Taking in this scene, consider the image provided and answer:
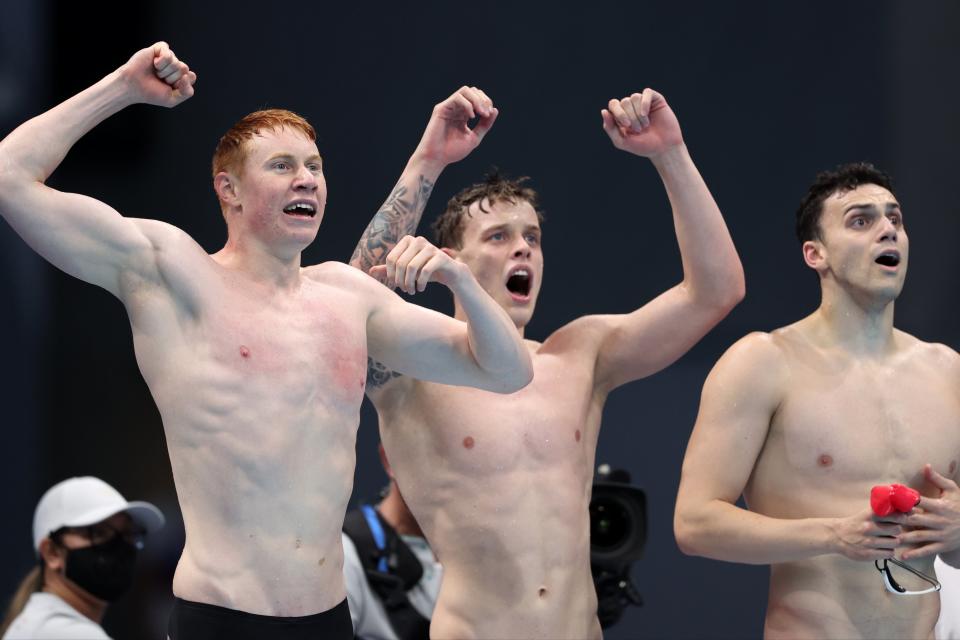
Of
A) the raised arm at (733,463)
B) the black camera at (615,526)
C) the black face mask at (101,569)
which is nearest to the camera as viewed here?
the raised arm at (733,463)

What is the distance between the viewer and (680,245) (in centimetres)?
282

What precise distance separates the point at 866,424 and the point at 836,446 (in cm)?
9

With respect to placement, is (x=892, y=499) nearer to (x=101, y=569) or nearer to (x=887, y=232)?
(x=887, y=232)

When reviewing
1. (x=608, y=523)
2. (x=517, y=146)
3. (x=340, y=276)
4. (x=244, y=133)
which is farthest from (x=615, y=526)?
(x=517, y=146)

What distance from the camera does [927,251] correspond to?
4465 millimetres

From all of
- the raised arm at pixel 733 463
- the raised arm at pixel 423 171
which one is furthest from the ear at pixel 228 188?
the raised arm at pixel 733 463

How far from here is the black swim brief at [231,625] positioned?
79.7 inches

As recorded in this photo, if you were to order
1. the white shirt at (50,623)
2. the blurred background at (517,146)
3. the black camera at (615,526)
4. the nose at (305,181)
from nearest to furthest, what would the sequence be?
the nose at (305,181), the black camera at (615,526), the white shirt at (50,623), the blurred background at (517,146)

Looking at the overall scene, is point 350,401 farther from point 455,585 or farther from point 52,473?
point 52,473

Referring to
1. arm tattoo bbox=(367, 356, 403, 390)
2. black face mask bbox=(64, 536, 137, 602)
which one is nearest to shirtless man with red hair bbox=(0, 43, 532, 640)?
arm tattoo bbox=(367, 356, 403, 390)

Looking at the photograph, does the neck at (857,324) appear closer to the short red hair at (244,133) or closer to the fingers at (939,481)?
the fingers at (939,481)

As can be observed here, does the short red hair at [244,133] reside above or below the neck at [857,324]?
above

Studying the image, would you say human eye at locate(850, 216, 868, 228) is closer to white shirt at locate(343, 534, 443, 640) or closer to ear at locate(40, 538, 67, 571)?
white shirt at locate(343, 534, 443, 640)

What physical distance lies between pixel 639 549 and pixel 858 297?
2.68 feet
